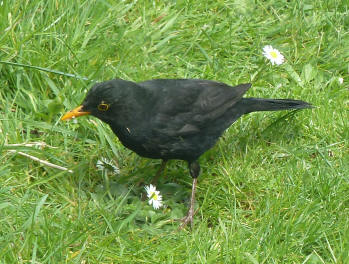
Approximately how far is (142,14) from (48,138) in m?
1.68

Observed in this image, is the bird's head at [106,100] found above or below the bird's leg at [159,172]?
above

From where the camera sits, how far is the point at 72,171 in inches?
189

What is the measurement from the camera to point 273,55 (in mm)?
5953

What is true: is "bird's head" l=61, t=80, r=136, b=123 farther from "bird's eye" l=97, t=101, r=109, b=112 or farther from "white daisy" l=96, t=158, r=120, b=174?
"white daisy" l=96, t=158, r=120, b=174

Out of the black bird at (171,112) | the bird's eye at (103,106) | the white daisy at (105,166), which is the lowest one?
the white daisy at (105,166)

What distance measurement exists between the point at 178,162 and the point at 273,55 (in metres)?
1.37

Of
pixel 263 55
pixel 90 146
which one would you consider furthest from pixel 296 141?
pixel 90 146

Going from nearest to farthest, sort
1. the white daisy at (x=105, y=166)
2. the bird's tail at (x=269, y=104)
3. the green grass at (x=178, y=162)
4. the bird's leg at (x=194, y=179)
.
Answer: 1. the green grass at (x=178, y=162)
2. the bird's leg at (x=194, y=179)
3. the white daisy at (x=105, y=166)
4. the bird's tail at (x=269, y=104)

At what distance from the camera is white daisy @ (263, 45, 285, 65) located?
5941 mm

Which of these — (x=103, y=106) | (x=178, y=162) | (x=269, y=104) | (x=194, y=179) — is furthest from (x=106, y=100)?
(x=269, y=104)

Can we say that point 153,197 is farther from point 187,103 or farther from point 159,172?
point 187,103

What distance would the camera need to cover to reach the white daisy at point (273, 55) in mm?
5941

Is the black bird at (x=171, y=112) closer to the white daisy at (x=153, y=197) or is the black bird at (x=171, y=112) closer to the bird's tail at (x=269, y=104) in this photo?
the bird's tail at (x=269, y=104)

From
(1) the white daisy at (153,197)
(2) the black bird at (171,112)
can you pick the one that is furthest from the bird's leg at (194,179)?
(1) the white daisy at (153,197)
